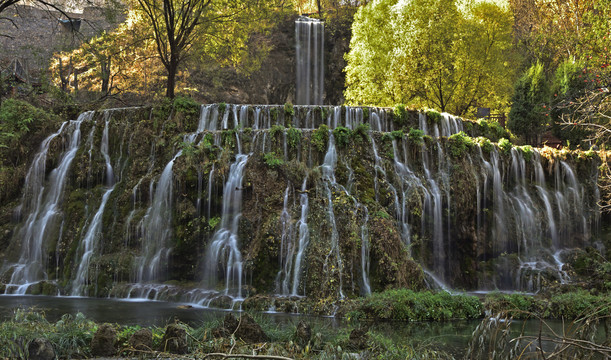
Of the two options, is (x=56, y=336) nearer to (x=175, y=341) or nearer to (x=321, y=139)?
(x=175, y=341)

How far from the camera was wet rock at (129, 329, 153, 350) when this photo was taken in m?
6.40

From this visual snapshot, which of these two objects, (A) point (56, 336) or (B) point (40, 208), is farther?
(B) point (40, 208)

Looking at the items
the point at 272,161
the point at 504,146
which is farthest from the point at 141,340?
the point at 504,146

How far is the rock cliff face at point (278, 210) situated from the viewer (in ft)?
45.1

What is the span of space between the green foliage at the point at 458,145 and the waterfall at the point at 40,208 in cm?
1396

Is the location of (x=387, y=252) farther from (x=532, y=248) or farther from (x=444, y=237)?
(x=532, y=248)

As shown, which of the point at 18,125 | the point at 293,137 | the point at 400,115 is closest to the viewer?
the point at 293,137

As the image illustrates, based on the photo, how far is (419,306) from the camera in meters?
11.1

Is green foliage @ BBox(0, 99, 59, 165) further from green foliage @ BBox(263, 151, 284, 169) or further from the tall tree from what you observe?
green foliage @ BBox(263, 151, 284, 169)

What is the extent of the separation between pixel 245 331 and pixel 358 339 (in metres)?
1.54

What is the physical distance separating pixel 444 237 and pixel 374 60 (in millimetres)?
16135

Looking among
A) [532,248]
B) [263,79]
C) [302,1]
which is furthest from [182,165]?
[302,1]

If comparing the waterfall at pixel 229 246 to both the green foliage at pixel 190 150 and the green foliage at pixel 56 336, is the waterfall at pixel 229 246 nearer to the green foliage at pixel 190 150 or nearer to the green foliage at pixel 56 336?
the green foliage at pixel 190 150

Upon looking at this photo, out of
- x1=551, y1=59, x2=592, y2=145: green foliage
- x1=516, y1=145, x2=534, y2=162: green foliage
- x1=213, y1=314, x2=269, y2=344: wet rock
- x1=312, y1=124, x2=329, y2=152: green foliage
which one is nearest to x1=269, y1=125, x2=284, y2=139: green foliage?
x1=312, y1=124, x2=329, y2=152: green foliage
